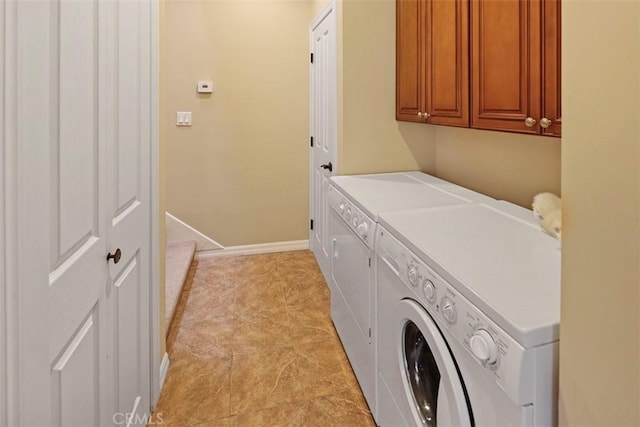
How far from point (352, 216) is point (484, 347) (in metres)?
1.04

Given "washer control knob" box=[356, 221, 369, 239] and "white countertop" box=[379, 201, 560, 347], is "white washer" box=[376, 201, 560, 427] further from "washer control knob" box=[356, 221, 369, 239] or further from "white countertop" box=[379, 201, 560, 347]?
"washer control knob" box=[356, 221, 369, 239]

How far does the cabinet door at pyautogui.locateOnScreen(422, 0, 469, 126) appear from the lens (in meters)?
1.72

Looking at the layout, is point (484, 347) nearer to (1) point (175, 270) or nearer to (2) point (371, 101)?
(2) point (371, 101)

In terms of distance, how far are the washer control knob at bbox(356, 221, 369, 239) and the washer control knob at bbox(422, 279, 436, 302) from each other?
511mm

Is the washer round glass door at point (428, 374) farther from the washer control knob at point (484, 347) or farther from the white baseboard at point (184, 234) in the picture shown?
the white baseboard at point (184, 234)

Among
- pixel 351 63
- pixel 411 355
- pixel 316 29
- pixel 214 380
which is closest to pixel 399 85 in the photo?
pixel 351 63

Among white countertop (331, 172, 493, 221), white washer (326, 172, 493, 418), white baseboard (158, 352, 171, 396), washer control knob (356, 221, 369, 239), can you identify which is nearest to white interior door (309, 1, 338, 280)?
white countertop (331, 172, 493, 221)

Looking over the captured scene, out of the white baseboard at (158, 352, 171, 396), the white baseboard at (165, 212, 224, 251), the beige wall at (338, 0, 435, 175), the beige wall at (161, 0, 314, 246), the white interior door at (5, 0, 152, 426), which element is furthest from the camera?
the white baseboard at (165, 212, 224, 251)

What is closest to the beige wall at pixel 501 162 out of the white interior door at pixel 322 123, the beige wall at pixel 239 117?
the white interior door at pixel 322 123

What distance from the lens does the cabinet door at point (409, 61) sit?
7.02 ft

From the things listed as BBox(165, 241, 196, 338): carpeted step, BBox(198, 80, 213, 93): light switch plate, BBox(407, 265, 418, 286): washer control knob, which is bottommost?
BBox(165, 241, 196, 338): carpeted step

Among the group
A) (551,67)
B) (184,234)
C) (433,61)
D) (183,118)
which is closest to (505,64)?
(551,67)

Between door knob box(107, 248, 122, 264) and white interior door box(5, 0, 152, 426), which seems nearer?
white interior door box(5, 0, 152, 426)

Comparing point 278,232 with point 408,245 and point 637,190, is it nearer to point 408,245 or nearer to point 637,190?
point 408,245
